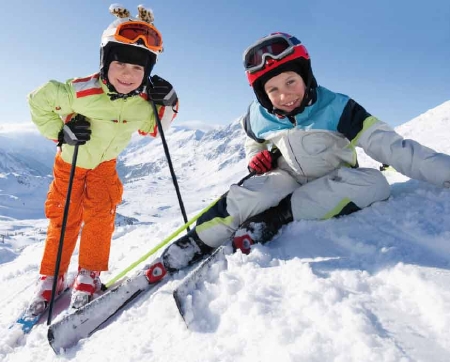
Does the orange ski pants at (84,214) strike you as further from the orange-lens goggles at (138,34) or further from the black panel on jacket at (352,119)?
the black panel on jacket at (352,119)

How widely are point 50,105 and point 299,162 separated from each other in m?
2.78

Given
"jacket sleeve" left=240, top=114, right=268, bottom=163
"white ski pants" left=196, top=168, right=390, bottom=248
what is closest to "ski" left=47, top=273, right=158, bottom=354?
"white ski pants" left=196, top=168, right=390, bottom=248

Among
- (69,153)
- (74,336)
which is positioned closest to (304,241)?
(74,336)

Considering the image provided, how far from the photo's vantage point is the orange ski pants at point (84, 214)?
4.07 meters

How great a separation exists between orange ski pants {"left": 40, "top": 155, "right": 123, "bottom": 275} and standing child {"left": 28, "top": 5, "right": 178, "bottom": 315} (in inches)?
0.4

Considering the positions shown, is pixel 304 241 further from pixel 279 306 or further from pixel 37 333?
pixel 37 333

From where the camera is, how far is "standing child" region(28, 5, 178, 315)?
12.2 feet

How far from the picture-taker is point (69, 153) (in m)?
4.21

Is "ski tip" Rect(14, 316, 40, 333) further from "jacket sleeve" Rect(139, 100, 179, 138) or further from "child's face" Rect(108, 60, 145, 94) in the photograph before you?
"child's face" Rect(108, 60, 145, 94)

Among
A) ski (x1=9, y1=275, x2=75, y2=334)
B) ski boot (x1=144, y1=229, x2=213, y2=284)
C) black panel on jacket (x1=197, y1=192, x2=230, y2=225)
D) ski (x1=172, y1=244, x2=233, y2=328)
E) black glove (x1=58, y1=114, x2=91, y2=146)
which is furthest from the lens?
black glove (x1=58, y1=114, x2=91, y2=146)

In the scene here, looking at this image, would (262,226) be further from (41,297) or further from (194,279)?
(41,297)

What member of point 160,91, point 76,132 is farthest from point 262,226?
point 76,132

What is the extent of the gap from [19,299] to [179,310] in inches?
119

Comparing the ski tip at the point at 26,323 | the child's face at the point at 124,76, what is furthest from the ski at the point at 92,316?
the child's face at the point at 124,76
